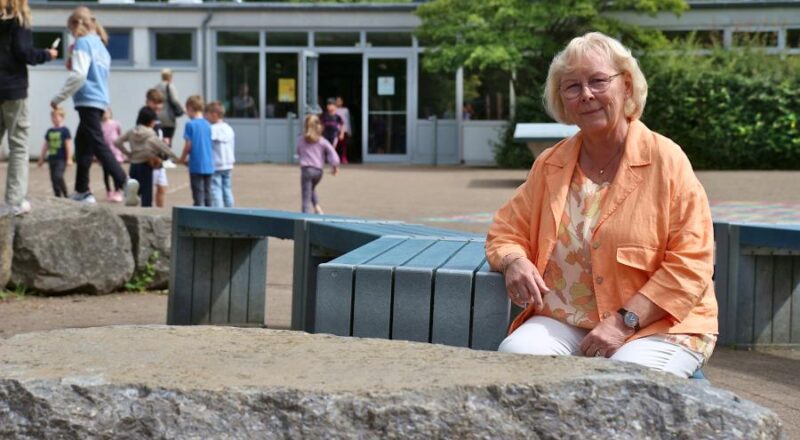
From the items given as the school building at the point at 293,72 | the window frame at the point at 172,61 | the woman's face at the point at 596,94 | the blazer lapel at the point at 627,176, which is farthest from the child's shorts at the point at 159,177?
the window frame at the point at 172,61

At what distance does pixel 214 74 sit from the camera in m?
29.0

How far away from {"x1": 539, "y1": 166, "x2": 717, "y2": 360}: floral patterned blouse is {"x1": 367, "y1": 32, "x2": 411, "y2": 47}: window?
25.2 meters

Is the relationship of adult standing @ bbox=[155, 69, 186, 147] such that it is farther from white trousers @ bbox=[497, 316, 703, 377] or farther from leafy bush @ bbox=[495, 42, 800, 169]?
white trousers @ bbox=[497, 316, 703, 377]

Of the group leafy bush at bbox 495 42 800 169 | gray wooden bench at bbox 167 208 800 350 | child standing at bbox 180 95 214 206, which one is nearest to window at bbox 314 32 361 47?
leafy bush at bbox 495 42 800 169

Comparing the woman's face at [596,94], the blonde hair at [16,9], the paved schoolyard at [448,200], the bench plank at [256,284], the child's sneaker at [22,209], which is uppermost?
the blonde hair at [16,9]

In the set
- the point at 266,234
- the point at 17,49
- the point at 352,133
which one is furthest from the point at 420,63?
the point at 266,234

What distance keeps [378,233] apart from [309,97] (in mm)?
23072

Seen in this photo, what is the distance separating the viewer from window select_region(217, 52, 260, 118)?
29094 mm

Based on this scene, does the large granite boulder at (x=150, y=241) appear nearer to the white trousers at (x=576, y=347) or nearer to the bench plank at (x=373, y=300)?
the bench plank at (x=373, y=300)

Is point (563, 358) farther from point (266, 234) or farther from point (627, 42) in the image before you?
point (627, 42)

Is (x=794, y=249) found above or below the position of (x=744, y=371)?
above

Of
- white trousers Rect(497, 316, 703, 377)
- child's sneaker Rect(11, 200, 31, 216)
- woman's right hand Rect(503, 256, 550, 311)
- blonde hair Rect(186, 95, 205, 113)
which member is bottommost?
child's sneaker Rect(11, 200, 31, 216)

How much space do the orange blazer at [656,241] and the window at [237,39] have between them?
2590 centimetres

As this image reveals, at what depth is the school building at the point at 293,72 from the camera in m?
28.5
